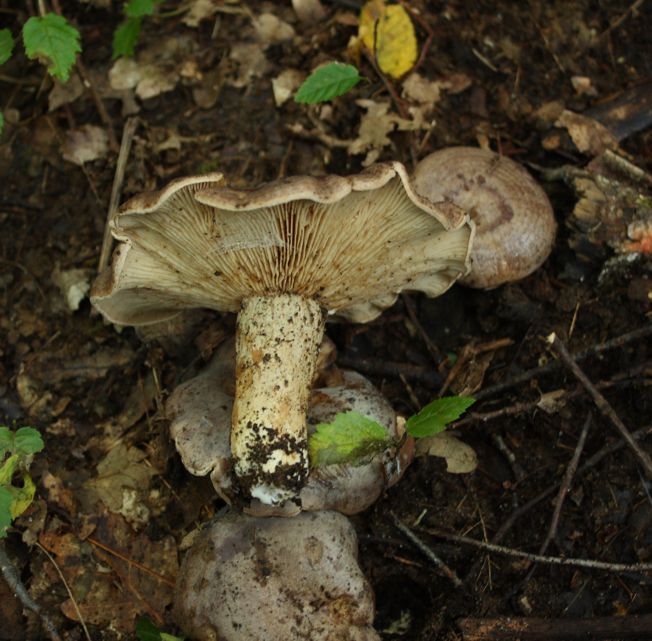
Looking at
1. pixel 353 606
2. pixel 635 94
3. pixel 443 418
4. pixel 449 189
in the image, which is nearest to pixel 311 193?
pixel 443 418

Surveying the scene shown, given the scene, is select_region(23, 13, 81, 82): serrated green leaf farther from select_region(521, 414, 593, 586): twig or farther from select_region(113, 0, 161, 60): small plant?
select_region(521, 414, 593, 586): twig

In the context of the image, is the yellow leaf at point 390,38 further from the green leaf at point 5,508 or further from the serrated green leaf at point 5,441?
the green leaf at point 5,508

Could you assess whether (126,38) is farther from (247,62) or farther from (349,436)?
(349,436)

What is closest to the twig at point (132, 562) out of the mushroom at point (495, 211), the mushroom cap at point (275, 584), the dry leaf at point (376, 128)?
the mushroom cap at point (275, 584)

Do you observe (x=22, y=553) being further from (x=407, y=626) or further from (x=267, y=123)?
(x=267, y=123)

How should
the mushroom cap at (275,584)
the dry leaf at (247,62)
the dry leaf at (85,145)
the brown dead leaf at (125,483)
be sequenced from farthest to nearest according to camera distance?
the dry leaf at (247,62)
the dry leaf at (85,145)
the brown dead leaf at (125,483)
the mushroom cap at (275,584)
